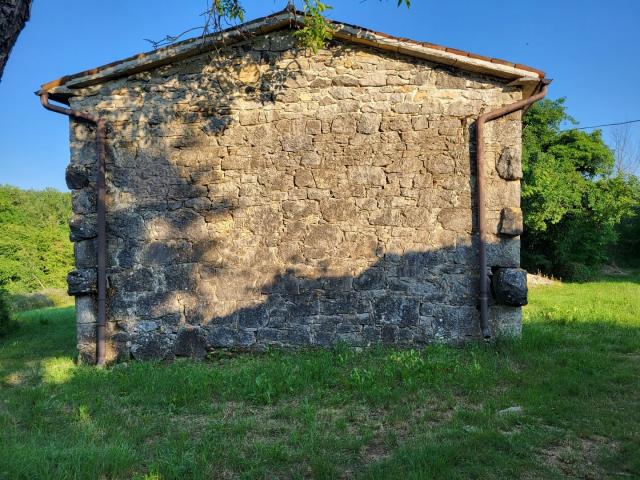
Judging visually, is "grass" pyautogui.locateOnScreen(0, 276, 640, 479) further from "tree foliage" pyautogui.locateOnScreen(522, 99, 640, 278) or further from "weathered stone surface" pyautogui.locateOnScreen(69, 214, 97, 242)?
"tree foliage" pyautogui.locateOnScreen(522, 99, 640, 278)

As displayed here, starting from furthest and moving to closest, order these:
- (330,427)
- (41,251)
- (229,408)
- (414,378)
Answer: (41,251)
(414,378)
(229,408)
(330,427)

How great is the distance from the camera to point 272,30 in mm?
6344

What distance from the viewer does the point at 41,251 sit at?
21.4 m

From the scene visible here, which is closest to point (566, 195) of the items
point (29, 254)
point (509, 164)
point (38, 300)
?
point (509, 164)

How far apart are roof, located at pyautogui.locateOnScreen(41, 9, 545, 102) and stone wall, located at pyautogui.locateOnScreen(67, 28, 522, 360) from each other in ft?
0.44

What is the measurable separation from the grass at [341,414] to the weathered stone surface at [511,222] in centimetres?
142

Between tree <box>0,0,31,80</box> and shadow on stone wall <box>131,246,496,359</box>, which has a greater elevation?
tree <box>0,0,31,80</box>

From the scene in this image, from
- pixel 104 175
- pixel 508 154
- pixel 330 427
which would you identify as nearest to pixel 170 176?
pixel 104 175

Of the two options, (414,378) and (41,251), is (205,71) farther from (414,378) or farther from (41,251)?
(41,251)

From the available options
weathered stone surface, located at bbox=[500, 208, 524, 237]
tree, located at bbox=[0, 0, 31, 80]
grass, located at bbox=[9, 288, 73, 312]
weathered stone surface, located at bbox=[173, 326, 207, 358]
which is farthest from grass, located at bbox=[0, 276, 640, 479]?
grass, located at bbox=[9, 288, 73, 312]

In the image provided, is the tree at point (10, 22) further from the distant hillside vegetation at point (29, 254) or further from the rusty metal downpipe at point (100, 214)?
the distant hillside vegetation at point (29, 254)

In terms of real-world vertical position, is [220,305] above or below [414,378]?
above

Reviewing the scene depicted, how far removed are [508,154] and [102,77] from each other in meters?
5.64

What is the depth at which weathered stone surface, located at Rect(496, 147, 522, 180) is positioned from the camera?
597 centimetres
